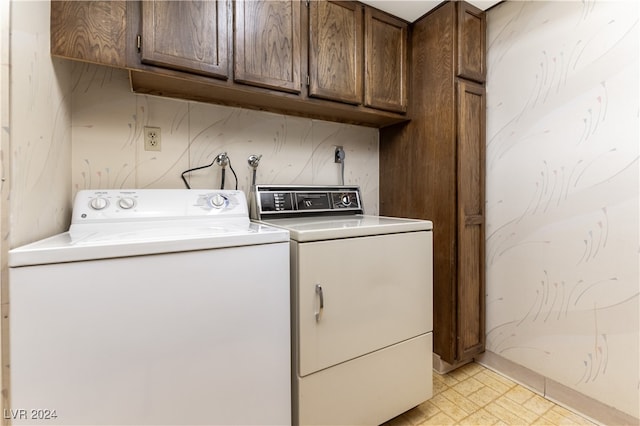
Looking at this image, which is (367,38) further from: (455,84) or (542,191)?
(542,191)

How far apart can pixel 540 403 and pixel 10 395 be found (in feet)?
6.82

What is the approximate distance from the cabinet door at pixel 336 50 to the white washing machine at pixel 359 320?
2.41 feet

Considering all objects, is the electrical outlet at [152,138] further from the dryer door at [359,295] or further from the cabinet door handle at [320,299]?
the cabinet door handle at [320,299]

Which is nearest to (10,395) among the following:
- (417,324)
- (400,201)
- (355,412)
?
(355,412)

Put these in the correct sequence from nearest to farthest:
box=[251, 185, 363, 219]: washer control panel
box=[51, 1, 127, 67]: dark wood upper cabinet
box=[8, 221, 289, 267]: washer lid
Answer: box=[8, 221, 289, 267]: washer lid
box=[51, 1, 127, 67]: dark wood upper cabinet
box=[251, 185, 363, 219]: washer control panel

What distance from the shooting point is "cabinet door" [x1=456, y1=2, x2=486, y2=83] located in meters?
1.59

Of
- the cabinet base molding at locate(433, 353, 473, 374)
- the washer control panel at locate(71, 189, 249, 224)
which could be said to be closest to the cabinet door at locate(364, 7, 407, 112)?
the washer control panel at locate(71, 189, 249, 224)

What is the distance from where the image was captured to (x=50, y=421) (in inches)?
28.9

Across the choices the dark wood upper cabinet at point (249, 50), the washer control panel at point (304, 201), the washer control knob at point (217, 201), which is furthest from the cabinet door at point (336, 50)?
the washer control knob at point (217, 201)

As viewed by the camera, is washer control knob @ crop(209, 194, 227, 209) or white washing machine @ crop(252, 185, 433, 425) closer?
white washing machine @ crop(252, 185, 433, 425)

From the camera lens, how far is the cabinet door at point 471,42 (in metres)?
1.59

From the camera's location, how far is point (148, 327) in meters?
0.82

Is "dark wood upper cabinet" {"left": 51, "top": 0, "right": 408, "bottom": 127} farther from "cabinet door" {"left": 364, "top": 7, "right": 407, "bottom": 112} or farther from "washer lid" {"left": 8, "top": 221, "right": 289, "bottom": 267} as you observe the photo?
"washer lid" {"left": 8, "top": 221, "right": 289, "bottom": 267}

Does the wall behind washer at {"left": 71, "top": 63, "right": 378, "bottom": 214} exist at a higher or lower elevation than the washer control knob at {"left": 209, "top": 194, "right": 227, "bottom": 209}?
higher
